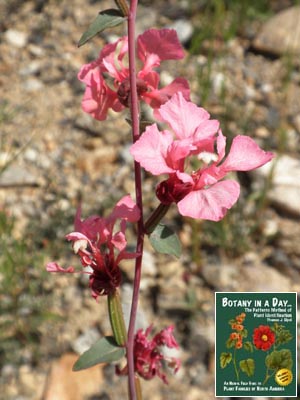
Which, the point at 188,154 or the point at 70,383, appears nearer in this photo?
the point at 188,154

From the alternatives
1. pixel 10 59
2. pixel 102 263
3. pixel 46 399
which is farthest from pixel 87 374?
pixel 10 59

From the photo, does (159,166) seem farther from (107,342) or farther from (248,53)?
(248,53)

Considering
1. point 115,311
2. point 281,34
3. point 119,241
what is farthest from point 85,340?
point 281,34

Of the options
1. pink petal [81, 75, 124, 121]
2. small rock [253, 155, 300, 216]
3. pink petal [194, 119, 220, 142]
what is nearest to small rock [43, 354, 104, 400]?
small rock [253, 155, 300, 216]

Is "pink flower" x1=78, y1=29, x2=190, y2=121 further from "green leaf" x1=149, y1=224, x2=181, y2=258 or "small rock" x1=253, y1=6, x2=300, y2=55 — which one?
"small rock" x1=253, y1=6, x2=300, y2=55

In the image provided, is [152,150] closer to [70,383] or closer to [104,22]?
[104,22]

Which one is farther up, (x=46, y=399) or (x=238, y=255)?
(x=238, y=255)
